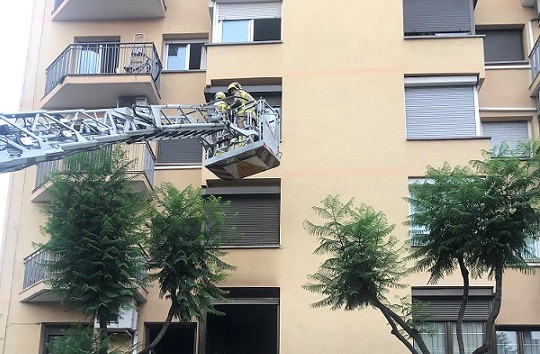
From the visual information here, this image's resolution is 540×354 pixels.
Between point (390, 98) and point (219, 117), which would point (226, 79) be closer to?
point (390, 98)

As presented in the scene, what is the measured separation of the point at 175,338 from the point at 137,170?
13.8ft

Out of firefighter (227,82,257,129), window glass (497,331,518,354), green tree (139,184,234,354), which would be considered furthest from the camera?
window glass (497,331,518,354)

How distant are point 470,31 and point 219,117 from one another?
9043 millimetres

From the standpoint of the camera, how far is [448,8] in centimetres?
2348

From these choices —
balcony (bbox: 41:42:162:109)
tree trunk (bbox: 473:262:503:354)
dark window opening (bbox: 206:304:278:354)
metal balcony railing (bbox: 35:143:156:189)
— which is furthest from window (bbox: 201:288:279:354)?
tree trunk (bbox: 473:262:503:354)

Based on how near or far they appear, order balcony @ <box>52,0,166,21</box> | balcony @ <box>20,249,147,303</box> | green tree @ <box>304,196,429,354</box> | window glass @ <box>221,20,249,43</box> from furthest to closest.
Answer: balcony @ <box>52,0,166,21</box> → window glass @ <box>221,20,249,43</box> → balcony @ <box>20,249,147,303</box> → green tree @ <box>304,196,429,354</box>

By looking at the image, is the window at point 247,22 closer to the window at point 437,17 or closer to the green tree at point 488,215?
the window at point 437,17

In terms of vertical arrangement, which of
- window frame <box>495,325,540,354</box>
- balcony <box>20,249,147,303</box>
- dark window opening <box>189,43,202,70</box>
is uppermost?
dark window opening <box>189,43,202,70</box>

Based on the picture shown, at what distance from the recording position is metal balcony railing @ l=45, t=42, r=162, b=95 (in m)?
23.6

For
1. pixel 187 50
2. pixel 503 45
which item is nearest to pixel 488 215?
pixel 503 45

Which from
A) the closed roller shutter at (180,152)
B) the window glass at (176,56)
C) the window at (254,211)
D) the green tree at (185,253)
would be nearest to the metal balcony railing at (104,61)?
the window glass at (176,56)

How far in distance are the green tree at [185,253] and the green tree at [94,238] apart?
44 centimetres

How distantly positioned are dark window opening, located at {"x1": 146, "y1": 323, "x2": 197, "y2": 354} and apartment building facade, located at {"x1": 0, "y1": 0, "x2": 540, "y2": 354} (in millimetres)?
35

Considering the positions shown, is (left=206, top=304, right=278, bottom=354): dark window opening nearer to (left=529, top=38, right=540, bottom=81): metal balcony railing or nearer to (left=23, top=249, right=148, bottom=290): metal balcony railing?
(left=23, top=249, right=148, bottom=290): metal balcony railing
